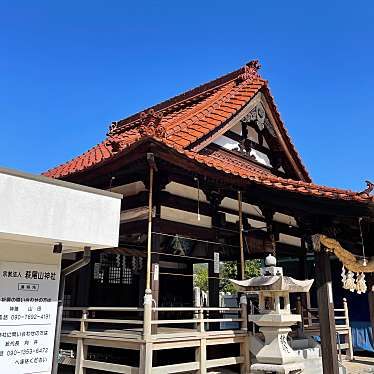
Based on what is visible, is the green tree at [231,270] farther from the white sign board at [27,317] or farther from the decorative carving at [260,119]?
the white sign board at [27,317]

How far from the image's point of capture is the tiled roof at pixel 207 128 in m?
7.60

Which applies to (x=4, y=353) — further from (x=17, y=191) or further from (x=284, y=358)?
(x=284, y=358)

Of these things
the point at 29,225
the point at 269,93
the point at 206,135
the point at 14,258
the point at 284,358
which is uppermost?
the point at 269,93

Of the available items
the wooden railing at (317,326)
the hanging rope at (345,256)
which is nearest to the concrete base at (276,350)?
the hanging rope at (345,256)

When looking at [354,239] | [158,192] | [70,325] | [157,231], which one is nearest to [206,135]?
[158,192]

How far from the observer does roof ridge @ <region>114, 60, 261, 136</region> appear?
42.8 feet

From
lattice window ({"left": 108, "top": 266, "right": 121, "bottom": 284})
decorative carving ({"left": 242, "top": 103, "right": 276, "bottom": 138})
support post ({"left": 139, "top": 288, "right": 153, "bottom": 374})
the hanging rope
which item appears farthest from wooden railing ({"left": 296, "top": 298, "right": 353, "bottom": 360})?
support post ({"left": 139, "top": 288, "right": 153, "bottom": 374})

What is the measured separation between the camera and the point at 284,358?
727cm

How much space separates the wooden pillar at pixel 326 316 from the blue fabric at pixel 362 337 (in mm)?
8891

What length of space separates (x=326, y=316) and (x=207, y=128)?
5.11 metres

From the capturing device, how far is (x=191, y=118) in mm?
10414

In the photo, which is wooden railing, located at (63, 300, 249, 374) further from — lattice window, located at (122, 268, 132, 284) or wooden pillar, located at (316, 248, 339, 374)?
lattice window, located at (122, 268, 132, 284)

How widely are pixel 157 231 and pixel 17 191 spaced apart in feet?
12.0

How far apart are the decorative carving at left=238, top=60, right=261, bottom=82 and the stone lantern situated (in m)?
7.07
